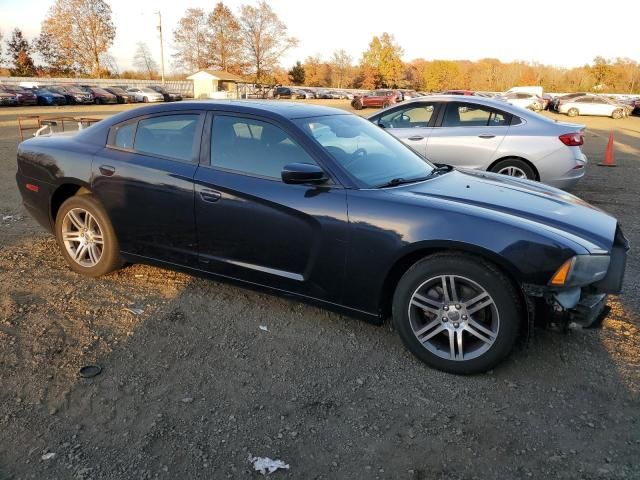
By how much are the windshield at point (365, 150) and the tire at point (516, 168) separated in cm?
365

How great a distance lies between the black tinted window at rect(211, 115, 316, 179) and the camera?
11.8ft

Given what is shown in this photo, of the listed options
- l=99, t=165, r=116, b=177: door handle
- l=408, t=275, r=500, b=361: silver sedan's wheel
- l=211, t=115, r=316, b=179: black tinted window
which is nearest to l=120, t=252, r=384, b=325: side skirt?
l=408, t=275, r=500, b=361: silver sedan's wheel

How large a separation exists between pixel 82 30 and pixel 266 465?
247ft

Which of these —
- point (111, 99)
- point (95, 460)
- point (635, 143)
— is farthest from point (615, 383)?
point (111, 99)

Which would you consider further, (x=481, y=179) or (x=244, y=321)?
(x=481, y=179)

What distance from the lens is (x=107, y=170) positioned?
4.17m

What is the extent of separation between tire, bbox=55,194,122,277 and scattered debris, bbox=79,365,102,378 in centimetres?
137

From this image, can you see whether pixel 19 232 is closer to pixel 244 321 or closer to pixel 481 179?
pixel 244 321

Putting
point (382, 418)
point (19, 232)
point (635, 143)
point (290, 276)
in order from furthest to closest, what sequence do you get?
1. point (635, 143)
2. point (19, 232)
3. point (290, 276)
4. point (382, 418)

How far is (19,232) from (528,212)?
5.43m

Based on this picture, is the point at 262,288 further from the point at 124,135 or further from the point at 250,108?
the point at 124,135

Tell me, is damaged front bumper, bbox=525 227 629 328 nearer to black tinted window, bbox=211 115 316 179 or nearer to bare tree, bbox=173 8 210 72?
black tinted window, bbox=211 115 316 179

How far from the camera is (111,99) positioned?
4422cm

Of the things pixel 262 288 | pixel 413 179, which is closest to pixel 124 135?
pixel 262 288
